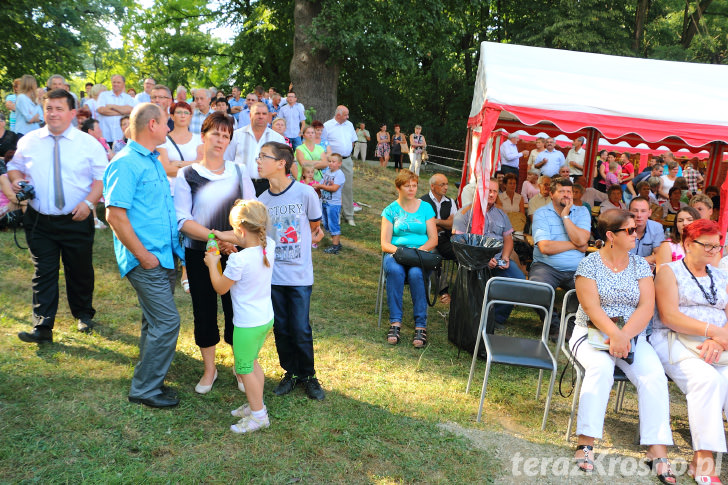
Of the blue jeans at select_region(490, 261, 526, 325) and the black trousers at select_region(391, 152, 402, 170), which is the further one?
the black trousers at select_region(391, 152, 402, 170)

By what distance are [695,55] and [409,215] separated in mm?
22830

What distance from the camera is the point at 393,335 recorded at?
5180mm

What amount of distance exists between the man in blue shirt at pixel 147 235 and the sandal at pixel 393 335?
6.97 feet

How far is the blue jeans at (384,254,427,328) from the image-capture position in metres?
5.25

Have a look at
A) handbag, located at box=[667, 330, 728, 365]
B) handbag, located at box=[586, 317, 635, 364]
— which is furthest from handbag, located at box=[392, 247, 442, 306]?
handbag, located at box=[667, 330, 728, 365]

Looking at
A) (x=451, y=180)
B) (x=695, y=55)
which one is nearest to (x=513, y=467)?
(x=451, y=180)

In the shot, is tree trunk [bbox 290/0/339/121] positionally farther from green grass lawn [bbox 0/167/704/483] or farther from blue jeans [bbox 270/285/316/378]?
blue jeans [bbox 270/285/316/378]

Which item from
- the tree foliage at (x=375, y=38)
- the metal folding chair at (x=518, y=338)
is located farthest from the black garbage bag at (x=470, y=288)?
the tree foliage at (x=375, y=38)

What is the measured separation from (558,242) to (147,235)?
3.96 metres

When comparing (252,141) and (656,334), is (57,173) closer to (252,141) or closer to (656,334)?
(252,141)

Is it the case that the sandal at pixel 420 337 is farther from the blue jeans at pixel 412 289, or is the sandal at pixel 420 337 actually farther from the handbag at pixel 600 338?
the handbag at pixel 600 338

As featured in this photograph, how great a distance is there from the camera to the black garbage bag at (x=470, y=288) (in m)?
4.91

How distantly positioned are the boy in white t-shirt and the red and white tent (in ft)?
7.31

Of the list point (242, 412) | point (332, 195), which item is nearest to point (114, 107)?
point (332, 195)
